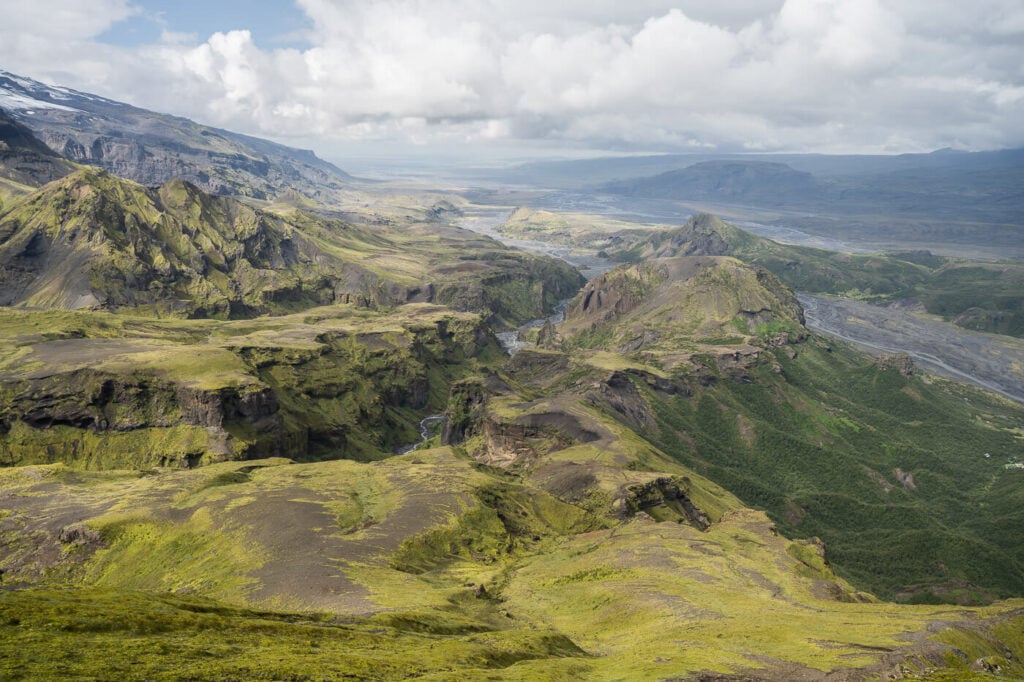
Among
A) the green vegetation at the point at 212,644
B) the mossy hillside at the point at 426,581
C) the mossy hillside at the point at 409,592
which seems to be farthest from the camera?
the mossy hillside at the point at 426,581

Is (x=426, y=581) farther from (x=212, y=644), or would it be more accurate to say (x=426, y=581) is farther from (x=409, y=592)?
(x=212, y=644)

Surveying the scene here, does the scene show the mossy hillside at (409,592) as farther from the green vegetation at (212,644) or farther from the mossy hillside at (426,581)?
the mossy hillside at (426,581)

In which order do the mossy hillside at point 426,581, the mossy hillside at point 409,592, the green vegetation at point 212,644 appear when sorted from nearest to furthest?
the green vegetation at point 212,644 → the mossy hillside at point 409,592 → the mossy hillside at point 426,581

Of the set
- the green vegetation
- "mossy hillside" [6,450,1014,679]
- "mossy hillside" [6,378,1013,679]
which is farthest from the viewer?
"mossy hillside" [6,378,1013,679]

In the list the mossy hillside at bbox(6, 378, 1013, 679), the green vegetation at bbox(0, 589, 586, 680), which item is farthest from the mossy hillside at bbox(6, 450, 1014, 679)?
the mossy hillside at bbox(6, 378, 1013, 679)

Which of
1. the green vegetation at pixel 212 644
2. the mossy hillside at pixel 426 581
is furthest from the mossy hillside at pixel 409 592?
the mossy hillside at pixel 426 581

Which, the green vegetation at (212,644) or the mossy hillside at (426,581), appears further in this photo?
the mossy hillside at (426,581)

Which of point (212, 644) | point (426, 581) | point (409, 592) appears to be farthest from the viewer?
point (426, 581)

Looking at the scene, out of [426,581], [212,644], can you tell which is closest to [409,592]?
[426,581]

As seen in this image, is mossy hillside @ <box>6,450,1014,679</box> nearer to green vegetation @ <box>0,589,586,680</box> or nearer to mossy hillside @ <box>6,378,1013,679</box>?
green vegetation @ <box>0,589,586,680</box>

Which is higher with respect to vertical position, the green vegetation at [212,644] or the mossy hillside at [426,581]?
the green vegetation at [212,644]

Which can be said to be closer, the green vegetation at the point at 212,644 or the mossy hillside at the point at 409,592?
the green vegetation at the point at 212,644

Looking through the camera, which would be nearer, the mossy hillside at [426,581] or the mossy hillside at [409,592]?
the mossy hillside at [409,592]

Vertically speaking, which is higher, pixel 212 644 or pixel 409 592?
pixel 212 644
